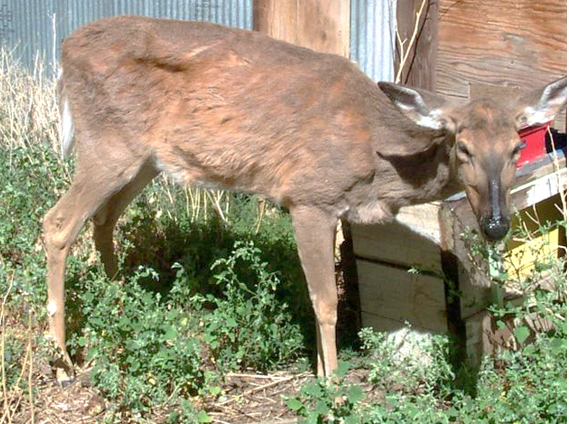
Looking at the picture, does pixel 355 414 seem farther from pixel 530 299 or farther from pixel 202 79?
pixel 202 79

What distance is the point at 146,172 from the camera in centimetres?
635

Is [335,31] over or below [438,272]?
over

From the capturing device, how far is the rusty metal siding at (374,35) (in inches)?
300

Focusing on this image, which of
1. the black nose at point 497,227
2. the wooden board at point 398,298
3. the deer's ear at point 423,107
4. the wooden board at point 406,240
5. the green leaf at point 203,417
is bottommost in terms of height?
the green leaf at point 203,417

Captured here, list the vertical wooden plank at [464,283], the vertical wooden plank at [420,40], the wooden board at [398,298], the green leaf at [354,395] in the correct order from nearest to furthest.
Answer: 1. the green leaf at [354,395]
2. the vertical wooden plank at [464,283]
3. the wooden board at [398,298]
4. the vertical wooden plank at [420,40]

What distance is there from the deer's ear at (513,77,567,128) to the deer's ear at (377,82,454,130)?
0.36 m

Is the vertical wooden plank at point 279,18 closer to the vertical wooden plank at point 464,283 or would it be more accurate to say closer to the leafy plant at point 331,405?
the vertical wooden plank at point 464,283

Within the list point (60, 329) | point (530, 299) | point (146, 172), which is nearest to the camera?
point (530, 299)

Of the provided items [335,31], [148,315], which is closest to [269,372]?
[148,315]

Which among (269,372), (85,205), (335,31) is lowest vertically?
(269,372)

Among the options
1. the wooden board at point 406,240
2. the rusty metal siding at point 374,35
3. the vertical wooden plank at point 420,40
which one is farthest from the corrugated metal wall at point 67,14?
the wooden board at point 406,240

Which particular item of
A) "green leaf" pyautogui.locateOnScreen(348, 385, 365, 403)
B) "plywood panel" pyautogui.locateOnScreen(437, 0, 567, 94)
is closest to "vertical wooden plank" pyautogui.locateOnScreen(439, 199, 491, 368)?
"green leaf" pyautogui.locateOnScreen(348, 385, 365, 403)

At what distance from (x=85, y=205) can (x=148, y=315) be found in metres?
0.85

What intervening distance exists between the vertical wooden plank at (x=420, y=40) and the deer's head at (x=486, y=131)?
6.41 ft
